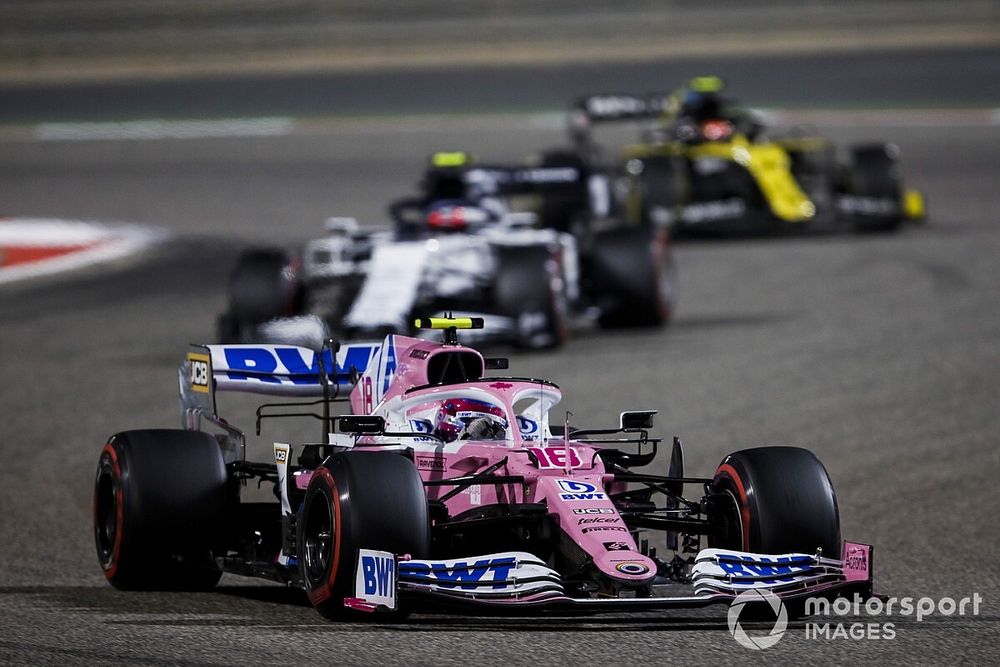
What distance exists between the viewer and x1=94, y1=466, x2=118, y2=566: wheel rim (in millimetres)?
9398

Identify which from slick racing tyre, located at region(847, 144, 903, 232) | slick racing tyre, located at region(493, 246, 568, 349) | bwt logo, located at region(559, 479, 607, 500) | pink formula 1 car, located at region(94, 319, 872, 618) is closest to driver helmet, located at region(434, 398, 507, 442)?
pink formula 1 car, located at region(94, 319, 872, 618)

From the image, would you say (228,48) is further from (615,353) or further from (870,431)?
(870,431)

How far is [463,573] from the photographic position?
7.74 m

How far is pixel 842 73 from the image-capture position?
1485 inches

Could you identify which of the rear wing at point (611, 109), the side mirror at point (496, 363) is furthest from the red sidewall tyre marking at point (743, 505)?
the rear wing at point (611, 109)

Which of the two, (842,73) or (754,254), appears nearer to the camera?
(754,254)

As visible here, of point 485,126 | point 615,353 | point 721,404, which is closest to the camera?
point 721,404

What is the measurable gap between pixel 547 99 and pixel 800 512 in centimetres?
2893

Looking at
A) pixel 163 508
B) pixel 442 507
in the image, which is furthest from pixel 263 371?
pixel 442 507

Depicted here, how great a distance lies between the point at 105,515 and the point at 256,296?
7.48m

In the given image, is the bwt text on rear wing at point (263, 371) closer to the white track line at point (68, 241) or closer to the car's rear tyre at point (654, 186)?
the white track line at point (68, 241)

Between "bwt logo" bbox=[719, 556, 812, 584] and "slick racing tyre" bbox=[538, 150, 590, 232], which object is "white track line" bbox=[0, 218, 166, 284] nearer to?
"slick racing tyre" bbox=[538, 150, 590, 232]


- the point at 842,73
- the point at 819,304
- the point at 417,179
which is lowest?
the point at 819,304

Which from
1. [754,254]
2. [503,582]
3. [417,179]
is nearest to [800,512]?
[503,582]
